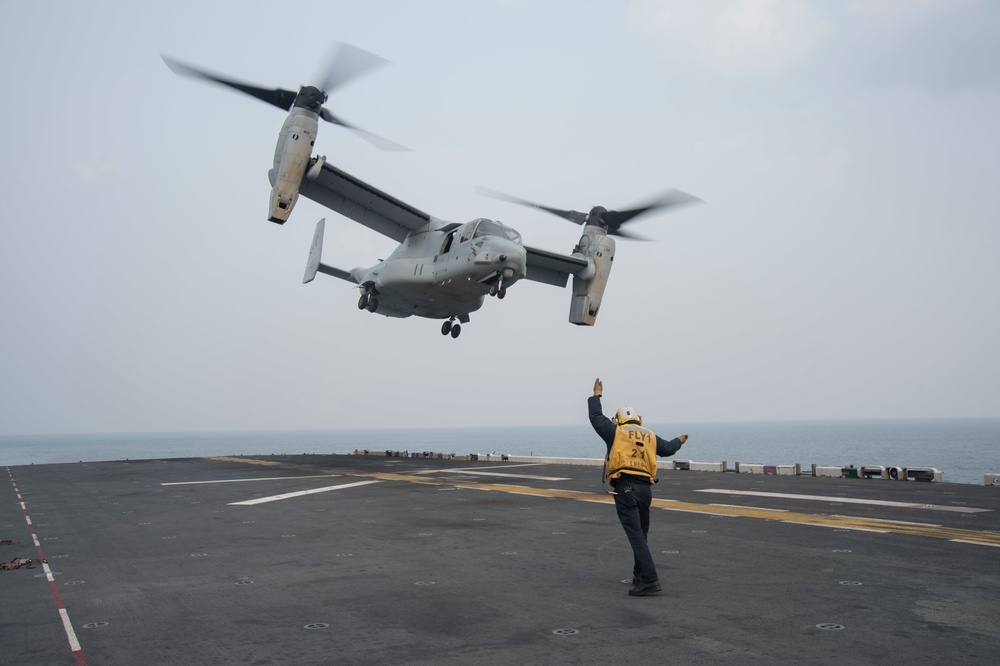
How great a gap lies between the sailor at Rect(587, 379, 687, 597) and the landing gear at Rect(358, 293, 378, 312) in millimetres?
25234

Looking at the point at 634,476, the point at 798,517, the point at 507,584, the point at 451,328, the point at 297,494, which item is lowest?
the point at 297,494

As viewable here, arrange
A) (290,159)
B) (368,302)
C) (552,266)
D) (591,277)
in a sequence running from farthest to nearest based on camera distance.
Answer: (552,266) < (368,302) < (591,277) < (290,159)

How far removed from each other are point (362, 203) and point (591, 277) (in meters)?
10.5

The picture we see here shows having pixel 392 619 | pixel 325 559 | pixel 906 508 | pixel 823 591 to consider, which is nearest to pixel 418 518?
pixel 325 559

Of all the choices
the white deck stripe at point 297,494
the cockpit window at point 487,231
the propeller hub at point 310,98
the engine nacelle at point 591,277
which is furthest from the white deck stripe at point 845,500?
the propeller hub at point 310,98

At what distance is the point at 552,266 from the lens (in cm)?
3219

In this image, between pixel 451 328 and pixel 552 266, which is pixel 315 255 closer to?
pixel 451 328

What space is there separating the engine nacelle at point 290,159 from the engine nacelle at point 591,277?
41.9 ft

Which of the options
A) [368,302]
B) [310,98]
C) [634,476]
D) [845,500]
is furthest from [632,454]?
[368,302]

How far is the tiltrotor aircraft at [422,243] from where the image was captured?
24.4m

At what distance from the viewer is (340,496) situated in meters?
17.6

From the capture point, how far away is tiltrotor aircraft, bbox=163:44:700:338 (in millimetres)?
24444

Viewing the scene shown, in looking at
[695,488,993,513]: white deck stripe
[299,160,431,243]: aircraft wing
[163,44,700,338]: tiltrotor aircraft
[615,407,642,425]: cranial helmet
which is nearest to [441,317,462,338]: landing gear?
[163,44,700,338]: tiltrotor aircraft

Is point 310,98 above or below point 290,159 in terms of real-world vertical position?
above
